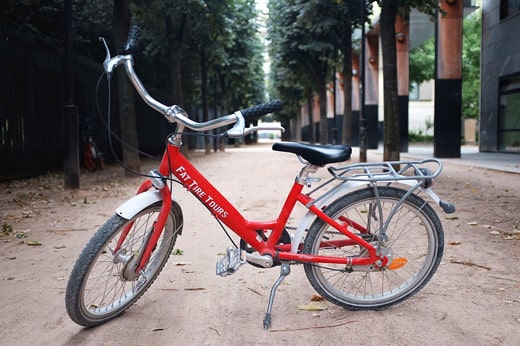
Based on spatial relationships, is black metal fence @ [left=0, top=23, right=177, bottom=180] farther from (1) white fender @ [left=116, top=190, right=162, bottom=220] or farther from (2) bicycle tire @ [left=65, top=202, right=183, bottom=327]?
(1) white fender @ [left=116, top=190, right=162, bottom=220]

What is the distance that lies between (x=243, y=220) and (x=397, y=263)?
1081 mm

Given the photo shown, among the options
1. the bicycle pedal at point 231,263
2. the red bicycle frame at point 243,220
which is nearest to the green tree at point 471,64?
the red bicycle frame at point 243,220

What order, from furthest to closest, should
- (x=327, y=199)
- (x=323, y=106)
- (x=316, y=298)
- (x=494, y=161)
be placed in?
(x=323, y=106) < (x=494, y=161) < (x=316, y=298) < (x=327, y=199)

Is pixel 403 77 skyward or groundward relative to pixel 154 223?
skyward

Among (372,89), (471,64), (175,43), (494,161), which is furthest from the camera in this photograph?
(471,64)

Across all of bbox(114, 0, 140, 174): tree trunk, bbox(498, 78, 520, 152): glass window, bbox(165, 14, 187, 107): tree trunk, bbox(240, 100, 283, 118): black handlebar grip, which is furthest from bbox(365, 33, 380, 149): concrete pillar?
bbox(240, 100, 283, 118): black handlebar grip

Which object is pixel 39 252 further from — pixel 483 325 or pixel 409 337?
pixel 483 325

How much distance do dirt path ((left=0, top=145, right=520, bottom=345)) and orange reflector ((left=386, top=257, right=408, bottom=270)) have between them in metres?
0.28

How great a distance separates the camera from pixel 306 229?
3.25 m

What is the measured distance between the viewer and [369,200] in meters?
3.21

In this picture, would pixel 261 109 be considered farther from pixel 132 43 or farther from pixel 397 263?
pixel 397 263

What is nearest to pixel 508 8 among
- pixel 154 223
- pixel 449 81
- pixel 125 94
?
pixel 449 81

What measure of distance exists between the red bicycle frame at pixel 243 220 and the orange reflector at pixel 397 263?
0.14 m

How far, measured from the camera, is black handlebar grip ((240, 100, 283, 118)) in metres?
2.96
